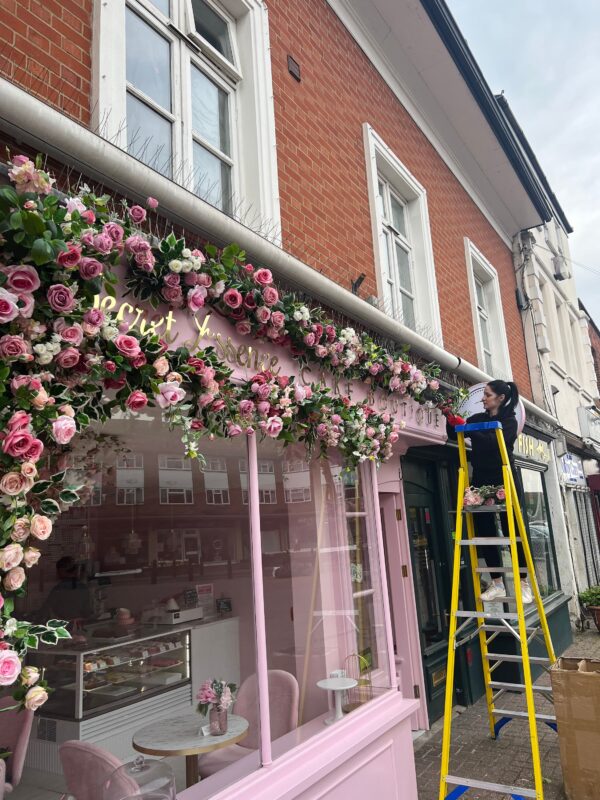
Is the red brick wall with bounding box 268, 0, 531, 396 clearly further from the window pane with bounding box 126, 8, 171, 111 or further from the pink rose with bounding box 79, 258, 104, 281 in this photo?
the pink rose with bounding box 79, 258, 104, 281

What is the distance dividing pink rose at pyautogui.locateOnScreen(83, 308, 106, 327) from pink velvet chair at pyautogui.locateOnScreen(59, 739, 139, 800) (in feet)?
7.23

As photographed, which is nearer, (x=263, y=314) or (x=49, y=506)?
(x=49, y=506)

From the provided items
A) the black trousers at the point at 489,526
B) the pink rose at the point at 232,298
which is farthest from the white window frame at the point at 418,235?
the pink rose at the point at 232,298

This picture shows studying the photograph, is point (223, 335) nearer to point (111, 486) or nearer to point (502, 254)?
point (111, 486)

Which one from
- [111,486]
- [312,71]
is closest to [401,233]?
[312,71]

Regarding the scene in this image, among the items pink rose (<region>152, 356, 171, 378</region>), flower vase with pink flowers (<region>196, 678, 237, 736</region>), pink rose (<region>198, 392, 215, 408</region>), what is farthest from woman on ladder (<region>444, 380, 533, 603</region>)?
pink rose (<region>152, 356, 171, 378</region>)

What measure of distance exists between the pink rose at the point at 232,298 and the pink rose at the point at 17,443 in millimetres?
1525

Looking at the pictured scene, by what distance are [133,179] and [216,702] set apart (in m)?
3.30

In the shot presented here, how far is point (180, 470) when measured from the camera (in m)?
4.52

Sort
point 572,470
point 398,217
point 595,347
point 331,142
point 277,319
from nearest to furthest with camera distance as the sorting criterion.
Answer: point 277,319 → point 331,142 → point 398,217 → point 572,470 → point 595,347

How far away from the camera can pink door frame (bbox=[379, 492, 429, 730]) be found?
242 inches

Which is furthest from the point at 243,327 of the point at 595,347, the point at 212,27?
the point at 595,347

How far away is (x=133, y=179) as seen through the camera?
2953 mm

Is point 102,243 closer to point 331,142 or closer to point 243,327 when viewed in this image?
point 243,327
